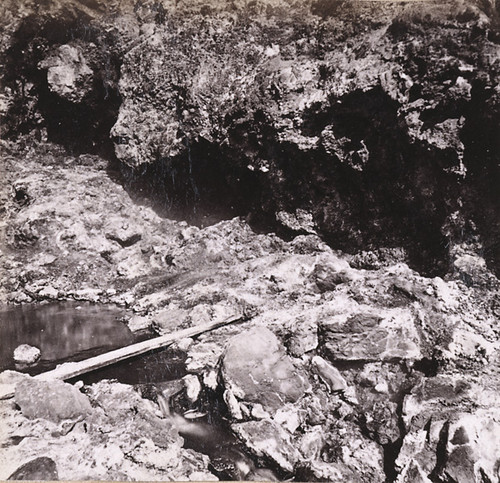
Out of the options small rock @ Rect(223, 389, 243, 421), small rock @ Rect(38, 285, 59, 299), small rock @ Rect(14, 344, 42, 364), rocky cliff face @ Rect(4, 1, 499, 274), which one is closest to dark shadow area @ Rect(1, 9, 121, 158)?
rocky cliff face @ Rect(4, 1, 499, 274)

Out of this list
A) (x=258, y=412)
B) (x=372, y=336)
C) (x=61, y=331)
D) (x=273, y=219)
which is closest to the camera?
(x=258, y=412)

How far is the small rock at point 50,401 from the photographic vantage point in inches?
96.0

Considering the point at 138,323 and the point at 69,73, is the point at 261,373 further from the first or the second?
the point at 69,73

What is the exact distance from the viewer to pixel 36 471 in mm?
2086

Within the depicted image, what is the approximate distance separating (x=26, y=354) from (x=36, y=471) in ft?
3.95

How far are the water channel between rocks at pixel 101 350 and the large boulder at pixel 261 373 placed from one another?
0.83ft

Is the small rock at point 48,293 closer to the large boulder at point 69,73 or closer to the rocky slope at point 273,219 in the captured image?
Answer: the rocky slope at point 273,219

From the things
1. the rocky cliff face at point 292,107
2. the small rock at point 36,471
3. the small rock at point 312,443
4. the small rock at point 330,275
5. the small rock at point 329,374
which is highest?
the rocky cliff face at point 292,107

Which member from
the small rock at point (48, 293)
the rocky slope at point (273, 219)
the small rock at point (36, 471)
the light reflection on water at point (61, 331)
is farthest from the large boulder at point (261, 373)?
the small rock at point (48, 293)

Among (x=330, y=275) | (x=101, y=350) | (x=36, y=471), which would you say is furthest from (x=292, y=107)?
(x=36, y=471)

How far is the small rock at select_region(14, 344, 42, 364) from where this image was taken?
303 cm

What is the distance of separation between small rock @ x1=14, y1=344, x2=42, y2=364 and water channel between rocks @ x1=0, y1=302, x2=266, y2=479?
4cm

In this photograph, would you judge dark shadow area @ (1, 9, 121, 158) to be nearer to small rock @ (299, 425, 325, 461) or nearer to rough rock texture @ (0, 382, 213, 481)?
rough rock texture @ (0, 382, 213, 481)

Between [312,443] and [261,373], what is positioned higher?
[261,373]
